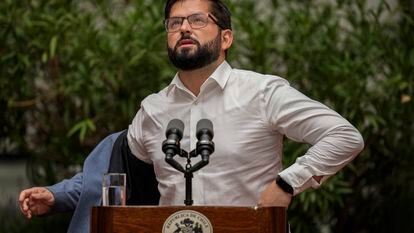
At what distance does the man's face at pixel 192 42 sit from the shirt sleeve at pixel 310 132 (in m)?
0.20

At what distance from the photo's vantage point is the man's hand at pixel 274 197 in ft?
8.27

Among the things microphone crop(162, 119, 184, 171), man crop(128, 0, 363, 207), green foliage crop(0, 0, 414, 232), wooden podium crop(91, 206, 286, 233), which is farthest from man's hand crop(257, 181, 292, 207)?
green foliage crop(0, 0, 414, 232)

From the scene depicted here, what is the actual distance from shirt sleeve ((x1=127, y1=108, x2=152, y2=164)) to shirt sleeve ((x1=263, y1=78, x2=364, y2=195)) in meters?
0.41

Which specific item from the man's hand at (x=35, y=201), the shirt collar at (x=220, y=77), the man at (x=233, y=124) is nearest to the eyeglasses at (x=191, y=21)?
the man at (x=233, y=124)

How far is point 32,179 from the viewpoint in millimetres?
4941

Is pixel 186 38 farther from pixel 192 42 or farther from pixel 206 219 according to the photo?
pixel 206 219

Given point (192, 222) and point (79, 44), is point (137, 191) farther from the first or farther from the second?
point (79, 44)

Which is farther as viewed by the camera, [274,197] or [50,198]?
[50,198]

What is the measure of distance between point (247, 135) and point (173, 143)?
368 millimetres

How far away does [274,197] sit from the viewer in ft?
8.28

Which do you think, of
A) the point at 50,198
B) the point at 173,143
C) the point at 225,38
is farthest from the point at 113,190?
the point at 225,38

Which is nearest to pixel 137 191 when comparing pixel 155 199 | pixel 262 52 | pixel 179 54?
pixel 155 199

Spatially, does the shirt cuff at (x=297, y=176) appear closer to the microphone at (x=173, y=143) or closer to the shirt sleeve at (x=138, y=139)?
→ the microphone at (x=173, y=143)

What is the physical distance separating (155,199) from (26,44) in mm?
2060
